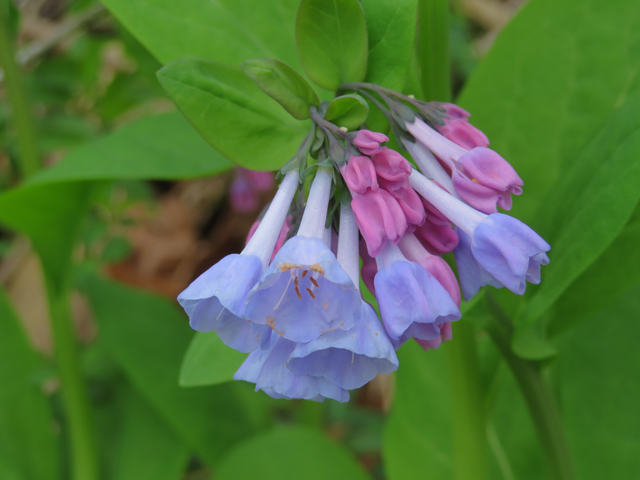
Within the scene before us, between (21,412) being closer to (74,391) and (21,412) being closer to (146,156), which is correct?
(74,391)

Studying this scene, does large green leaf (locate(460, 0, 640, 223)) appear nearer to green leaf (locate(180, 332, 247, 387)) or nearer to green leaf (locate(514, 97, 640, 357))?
green leaf (locate(514, 97, 640, 357))

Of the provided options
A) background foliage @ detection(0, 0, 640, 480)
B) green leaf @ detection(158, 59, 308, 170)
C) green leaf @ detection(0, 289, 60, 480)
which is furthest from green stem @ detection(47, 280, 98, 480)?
green leaf @ detection(158, 59, 308, 170)

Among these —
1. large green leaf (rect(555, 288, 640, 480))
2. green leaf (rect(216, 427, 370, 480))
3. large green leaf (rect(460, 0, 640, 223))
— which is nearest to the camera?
large green leaf (rect(460, 0, 640, 223))

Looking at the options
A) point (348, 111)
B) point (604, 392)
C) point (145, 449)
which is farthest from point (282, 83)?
point (145, 449)

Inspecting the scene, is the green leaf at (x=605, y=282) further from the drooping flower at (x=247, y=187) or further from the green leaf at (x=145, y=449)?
the drooping flower at (x=247, y=187)

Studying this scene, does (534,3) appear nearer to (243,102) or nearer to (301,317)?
(243,102)

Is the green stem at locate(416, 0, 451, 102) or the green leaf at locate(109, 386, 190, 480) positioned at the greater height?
the green stem at locate(416, 0, 451, 102)

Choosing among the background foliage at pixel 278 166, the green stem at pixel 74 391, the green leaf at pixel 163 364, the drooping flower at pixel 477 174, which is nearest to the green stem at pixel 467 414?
the background foliage at pixel 278 166
